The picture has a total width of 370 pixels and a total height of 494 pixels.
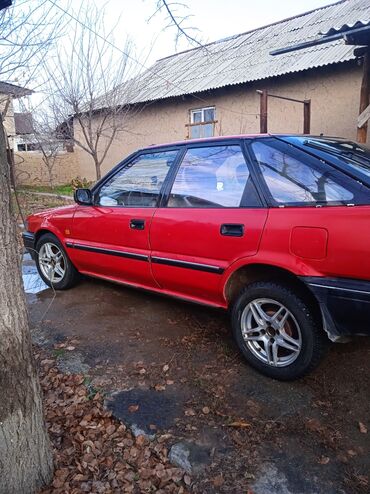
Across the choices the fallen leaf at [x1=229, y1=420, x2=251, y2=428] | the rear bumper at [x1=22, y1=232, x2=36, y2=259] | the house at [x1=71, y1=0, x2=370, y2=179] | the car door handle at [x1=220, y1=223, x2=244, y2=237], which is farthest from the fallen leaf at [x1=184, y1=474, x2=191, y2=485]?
the house at [x1=71, y1=0, x2=370, y2=179]

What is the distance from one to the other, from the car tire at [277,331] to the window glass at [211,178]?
0.70 meters

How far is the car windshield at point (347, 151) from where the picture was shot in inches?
100.0

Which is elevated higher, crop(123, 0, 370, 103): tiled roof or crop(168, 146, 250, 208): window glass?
crop(123, 0, 370, 103): tiled roof

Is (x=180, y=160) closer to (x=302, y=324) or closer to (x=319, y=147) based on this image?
(x=319, y=147)

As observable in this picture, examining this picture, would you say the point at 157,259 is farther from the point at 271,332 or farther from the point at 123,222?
the point at 271,332

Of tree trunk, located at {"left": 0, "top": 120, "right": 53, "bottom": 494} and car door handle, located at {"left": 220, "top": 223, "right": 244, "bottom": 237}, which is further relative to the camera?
car door handle, located at {"left": 220, "top": 223, "right": 244, "bottom": 237}

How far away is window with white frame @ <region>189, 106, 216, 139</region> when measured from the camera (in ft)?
38.8

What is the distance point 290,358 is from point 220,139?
1.74m

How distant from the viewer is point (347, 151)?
2869 mm

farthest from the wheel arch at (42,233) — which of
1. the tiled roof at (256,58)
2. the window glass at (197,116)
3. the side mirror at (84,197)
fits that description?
the window glass at (197,116)

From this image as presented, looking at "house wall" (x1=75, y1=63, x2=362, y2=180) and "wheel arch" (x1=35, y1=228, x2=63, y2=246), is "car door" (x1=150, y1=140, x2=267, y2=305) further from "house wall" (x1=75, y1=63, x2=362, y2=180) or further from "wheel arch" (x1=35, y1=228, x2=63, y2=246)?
"house wall" (x1=75, y1=63, x2=362, y2=180)

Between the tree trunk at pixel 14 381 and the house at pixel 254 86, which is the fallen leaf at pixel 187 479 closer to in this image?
the tree trunk at pixel 14 381

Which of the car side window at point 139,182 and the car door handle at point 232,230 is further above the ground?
the car side window at point 139,182

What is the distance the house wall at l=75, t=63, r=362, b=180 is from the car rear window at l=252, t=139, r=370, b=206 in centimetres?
683
